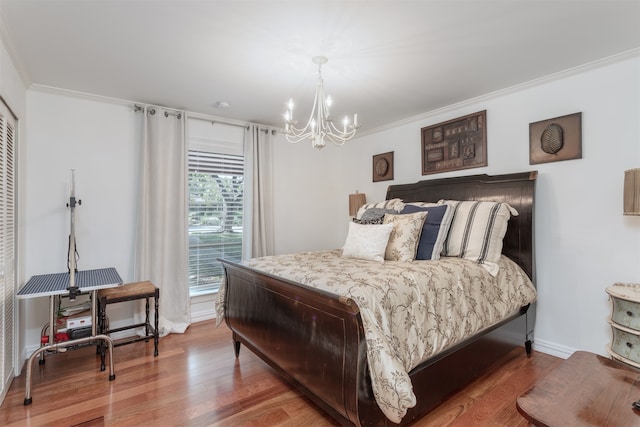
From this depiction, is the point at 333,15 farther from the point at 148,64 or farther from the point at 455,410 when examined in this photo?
the point at 455,410

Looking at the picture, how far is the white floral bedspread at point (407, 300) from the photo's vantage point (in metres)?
1.45

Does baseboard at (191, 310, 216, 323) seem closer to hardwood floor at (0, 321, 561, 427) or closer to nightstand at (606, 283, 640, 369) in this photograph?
hardwood floor at (0, 321, 561, 427)

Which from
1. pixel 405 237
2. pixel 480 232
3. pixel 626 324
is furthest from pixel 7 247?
pixel 626 324

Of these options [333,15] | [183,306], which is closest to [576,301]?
[333,15]

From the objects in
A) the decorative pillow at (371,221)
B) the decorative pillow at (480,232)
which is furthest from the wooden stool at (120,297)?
the decorative pillow at (480,232)

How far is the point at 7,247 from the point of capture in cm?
223

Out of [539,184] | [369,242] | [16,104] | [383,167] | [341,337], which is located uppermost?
[16,104]

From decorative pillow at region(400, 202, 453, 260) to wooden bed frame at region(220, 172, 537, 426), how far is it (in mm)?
615

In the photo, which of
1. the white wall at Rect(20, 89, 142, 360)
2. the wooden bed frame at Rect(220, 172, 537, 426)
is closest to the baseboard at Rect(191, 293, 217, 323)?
the white wall at Rect(20, 89, 142, 360)

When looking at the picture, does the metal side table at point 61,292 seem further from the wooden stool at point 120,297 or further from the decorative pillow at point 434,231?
the decorative pillow at point 434,231

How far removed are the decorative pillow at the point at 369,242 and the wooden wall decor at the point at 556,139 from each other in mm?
1523

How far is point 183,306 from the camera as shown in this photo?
136 inches

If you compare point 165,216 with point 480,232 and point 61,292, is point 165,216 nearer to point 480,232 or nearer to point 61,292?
point 61,292

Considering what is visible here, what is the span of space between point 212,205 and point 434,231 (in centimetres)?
259
